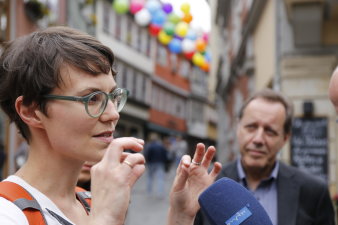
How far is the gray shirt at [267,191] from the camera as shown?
360 centimetres

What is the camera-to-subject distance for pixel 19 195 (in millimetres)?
1793

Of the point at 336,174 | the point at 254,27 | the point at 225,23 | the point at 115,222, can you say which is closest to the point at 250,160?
the point at 115,222

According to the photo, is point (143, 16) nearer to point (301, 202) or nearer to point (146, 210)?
point (146, 210)

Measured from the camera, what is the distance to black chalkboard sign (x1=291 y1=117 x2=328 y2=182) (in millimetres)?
9672

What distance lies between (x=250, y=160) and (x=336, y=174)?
6.48m

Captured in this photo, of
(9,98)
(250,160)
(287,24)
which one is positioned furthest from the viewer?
(287,24)

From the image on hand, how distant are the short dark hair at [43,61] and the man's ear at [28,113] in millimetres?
16

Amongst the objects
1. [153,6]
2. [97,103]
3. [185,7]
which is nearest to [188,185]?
[97,103]

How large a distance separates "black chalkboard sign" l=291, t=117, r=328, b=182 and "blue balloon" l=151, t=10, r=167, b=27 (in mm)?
9435

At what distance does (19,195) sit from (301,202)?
215 centimetres

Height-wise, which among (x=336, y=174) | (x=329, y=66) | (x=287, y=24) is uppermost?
(x=287, y=24)

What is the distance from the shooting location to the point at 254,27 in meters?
15.1

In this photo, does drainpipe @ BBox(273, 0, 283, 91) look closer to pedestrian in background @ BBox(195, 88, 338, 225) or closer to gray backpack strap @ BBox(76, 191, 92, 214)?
pedestrian in background @ BBox(195, 88, 338, 225)

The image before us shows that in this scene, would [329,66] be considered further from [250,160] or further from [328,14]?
[250,160]
